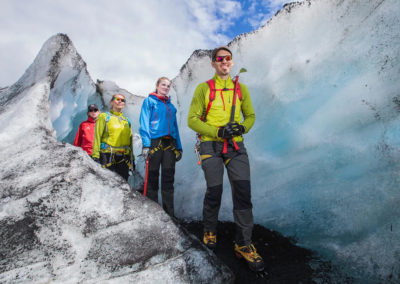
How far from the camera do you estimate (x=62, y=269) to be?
74.6 inches

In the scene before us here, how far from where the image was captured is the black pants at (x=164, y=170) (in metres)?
3.64

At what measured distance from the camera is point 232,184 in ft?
8.50

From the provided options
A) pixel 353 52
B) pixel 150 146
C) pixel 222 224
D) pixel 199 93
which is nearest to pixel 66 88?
pixel 150 146

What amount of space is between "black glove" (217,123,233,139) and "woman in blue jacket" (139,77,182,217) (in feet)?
4.53

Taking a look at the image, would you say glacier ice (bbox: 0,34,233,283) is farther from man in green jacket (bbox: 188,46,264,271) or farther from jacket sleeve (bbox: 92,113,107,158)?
jacket sleeve (bbox: 92,113,107,158)

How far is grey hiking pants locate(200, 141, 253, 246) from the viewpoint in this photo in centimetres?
248

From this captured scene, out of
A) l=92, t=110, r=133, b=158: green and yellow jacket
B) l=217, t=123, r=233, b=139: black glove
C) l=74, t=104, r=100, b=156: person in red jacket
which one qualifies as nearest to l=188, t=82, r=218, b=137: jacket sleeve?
l=217, t=123, r=233, b=139: black glove

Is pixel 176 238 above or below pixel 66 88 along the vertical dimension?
below

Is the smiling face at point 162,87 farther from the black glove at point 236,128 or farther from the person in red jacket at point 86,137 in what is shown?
the person in red jacket at point 86,137

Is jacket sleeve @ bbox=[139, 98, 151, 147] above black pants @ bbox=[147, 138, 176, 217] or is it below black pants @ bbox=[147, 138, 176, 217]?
above

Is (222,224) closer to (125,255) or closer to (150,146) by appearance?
(150,146)

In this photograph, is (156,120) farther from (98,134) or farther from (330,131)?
(330,131)

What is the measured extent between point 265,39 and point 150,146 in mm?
2789

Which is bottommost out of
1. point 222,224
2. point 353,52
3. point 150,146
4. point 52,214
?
point 222,224
